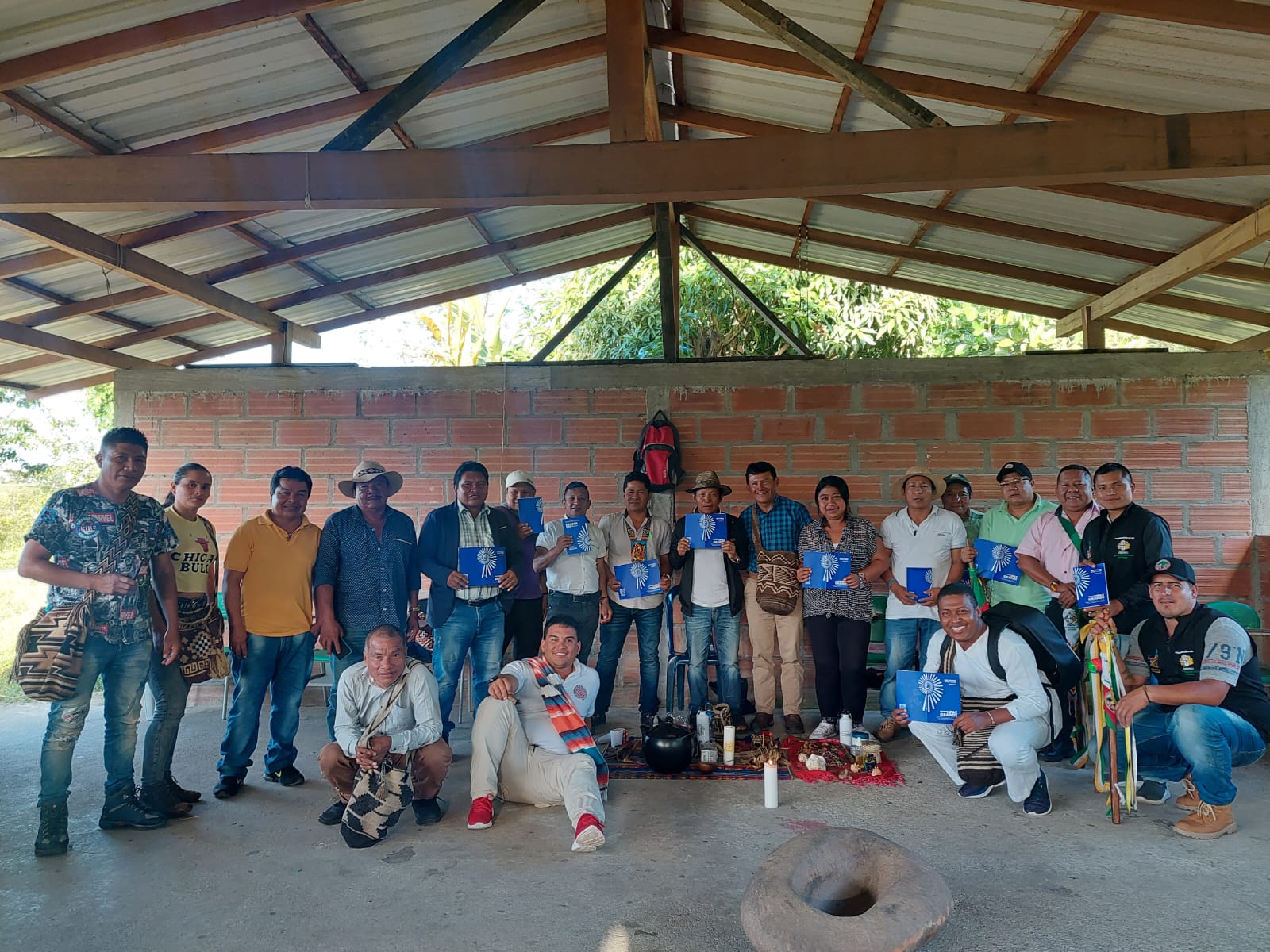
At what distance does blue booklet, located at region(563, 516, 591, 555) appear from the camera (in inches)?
193

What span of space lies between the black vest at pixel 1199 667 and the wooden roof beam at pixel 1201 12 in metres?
2.25

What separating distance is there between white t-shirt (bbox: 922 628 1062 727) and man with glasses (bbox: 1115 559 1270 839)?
1.06 ft

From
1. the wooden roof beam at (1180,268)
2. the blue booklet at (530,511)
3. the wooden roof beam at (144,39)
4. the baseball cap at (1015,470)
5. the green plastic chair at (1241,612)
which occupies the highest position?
the wooden roof beam at (144,39)

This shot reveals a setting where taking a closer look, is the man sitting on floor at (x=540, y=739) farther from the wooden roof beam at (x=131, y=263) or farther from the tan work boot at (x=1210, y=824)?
the wooden roof beam at (x=131, y=263)

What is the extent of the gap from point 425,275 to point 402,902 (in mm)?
5050

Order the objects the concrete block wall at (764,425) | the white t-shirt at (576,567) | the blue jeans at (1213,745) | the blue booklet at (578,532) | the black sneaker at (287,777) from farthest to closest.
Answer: the concrete block wall at (764,425), the white t-shirt at (576,567), the blue booklet at (578,532), the black sneaker at (287,777), the blue jeans at (1213,745)

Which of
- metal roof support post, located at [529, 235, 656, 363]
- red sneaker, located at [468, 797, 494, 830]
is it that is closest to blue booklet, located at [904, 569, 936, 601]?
red sneaker, located at [468, 797, 494, 830]

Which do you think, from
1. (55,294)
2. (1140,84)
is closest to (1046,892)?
(1140,84)

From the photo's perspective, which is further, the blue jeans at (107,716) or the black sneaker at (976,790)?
the black sneaker at (976,790)

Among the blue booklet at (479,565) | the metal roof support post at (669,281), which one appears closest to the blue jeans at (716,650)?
the blue booklet at (479,565)

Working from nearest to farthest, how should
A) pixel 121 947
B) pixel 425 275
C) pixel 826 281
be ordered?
pixel 121 947
pixel 425 275
pixel 826 281

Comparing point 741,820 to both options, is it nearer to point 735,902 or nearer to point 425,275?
point 735,902

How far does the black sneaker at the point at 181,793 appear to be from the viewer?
3.77 meters

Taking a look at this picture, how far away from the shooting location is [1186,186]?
437cm
